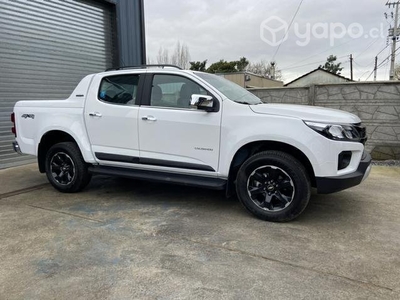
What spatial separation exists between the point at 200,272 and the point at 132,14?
896cm

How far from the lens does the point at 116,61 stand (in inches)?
373

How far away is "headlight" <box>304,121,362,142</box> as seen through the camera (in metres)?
3.47

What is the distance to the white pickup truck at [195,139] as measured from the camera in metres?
3.56

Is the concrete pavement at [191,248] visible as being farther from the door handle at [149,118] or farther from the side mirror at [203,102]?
the side mirror at [203,102]

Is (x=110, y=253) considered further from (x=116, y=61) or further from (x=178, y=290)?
(x=116, y=61)

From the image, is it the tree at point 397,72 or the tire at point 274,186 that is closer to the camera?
the tire at point 274,186

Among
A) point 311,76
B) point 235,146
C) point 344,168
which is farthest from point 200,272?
point 311,76

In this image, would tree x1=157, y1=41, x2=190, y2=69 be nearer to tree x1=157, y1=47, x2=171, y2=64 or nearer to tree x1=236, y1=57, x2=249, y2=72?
tree x1=157, y1=47, x2=171, y2=64

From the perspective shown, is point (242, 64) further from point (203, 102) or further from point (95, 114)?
point (203, 102)

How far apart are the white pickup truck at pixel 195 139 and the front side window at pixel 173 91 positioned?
1 cm

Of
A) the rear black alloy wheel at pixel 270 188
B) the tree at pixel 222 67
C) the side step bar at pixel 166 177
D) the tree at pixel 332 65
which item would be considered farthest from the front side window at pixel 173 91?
the tree at pixel 332 65

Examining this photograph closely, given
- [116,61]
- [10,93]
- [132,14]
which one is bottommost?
[10,93]

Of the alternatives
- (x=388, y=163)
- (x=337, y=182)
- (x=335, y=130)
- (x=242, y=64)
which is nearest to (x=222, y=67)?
(x=242, y=64)

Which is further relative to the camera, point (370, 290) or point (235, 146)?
point (235, 146)
